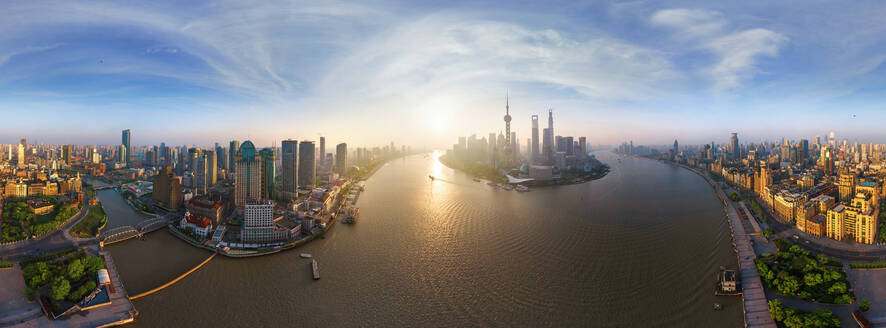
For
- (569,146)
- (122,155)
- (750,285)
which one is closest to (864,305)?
(750,285)

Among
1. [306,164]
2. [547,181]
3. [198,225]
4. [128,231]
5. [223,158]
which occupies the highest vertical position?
[223,158]

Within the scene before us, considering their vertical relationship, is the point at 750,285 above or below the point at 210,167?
below

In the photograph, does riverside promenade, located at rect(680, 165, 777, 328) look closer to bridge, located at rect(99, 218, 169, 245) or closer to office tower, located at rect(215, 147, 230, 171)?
bridge, located at rect(99, 218, 169, 245)

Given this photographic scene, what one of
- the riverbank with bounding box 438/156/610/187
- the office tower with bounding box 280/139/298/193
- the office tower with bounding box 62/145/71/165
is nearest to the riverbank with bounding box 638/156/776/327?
the riverbank with bounding box 438/156/610/187

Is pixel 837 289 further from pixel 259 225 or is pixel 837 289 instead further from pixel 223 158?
pixel 223 158

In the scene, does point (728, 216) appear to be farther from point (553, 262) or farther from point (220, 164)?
point (220, 164)

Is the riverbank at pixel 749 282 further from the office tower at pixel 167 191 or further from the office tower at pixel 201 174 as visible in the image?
the office tower at pixel 201 174

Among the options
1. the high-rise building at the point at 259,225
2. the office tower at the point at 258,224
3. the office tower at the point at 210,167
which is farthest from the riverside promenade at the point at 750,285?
the office tower at the point at 210,167
